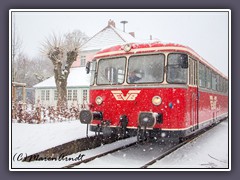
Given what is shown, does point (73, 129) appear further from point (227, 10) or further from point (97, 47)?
point (227, 10)

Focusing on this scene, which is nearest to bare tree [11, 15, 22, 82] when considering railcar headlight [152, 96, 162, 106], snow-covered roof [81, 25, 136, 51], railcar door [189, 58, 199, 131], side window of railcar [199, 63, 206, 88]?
snow-covered roof [81, 25, 136, 51]

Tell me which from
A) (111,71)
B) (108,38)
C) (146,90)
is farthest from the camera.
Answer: (108,38)

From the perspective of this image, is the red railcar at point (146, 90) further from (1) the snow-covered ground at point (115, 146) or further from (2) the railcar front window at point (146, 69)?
(1) the snow-covered ground at point (115, 146)

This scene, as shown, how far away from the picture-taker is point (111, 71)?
8.55 m

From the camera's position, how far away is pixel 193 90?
8.56 meters

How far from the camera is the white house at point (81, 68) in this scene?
27.5 ft

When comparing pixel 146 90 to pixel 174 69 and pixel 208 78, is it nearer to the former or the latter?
pixel 174 69

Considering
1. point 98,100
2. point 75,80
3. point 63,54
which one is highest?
point 63,54

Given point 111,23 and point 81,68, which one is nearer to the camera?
point 111,23

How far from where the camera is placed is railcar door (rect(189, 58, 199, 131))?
8.38 meters

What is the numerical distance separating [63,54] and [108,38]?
7.14ft

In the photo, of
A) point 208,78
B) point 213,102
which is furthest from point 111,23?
point 213,102

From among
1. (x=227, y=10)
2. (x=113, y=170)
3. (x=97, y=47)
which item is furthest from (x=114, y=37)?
(x=113, y=170)

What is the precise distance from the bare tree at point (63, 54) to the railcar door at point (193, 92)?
9.01 ft
